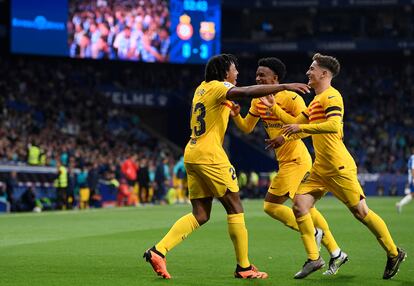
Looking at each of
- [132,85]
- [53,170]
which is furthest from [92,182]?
[132,85]

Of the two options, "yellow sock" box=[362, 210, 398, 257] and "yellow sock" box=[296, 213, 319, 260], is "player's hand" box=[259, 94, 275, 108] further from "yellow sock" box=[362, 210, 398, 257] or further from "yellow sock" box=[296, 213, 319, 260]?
"yellow sock" box=[362, 210, 398, 257]

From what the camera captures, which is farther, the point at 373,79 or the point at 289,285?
the point at 373,79

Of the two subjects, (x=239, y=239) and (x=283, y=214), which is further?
(x=283, y=214)

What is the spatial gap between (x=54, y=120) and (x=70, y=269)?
33697 millimetres

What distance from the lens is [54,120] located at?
4488 centimetres

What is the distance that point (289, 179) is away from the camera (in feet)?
39.4

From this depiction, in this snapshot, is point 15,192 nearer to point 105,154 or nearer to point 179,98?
point 105,154

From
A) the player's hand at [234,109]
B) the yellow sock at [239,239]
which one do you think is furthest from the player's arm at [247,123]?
the yellow sock at [239,239]

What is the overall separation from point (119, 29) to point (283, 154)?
33.2 meters

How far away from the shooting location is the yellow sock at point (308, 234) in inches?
423

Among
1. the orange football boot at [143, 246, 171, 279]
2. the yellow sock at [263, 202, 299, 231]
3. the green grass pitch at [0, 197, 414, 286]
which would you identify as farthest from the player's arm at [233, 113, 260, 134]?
the orange football boot at [143, 246, 171, 279]

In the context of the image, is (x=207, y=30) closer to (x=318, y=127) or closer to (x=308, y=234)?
(x=308, y=234)

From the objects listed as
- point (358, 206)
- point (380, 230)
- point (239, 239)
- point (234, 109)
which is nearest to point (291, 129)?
point (234, 109)

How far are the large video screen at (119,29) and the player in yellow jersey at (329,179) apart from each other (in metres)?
32.5
